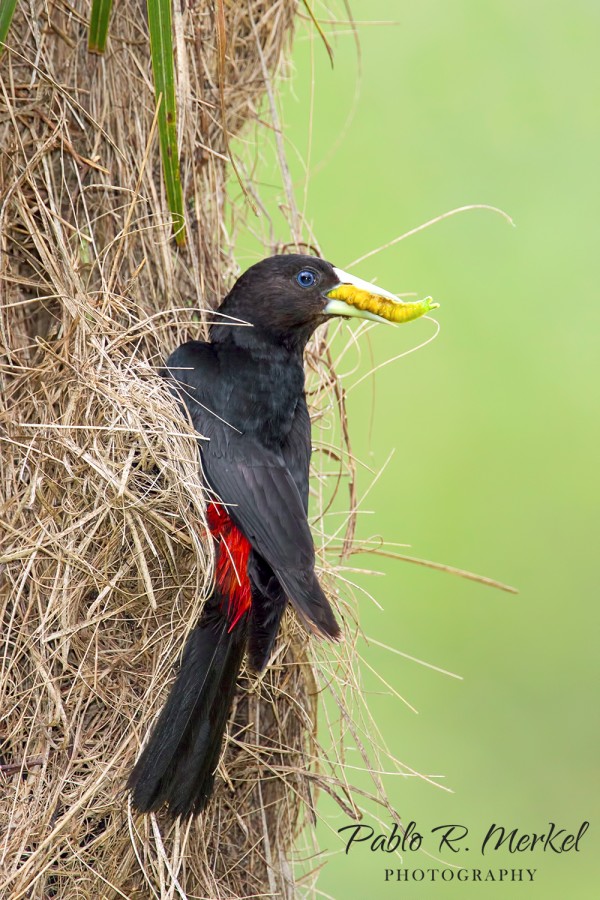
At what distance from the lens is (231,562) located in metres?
2.27

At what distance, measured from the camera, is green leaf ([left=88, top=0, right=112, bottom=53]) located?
2273mm

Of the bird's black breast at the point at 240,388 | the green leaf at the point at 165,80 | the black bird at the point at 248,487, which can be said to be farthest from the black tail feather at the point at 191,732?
the green leaf at the point at 165,80

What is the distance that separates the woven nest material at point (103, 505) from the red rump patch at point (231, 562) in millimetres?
90

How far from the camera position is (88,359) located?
2.20 metres

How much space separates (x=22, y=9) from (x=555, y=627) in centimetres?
365

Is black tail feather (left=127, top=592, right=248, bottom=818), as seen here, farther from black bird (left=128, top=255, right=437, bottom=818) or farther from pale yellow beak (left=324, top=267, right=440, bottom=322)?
pale yellow beak (left=324, top=267, right=440, bottom=322)

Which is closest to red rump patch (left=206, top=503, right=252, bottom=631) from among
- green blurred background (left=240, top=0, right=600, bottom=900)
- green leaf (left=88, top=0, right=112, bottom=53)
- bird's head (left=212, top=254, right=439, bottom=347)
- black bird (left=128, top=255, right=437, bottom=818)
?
black bird (left=128, top=255, right=437, bottom=818)

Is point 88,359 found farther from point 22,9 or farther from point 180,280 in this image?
point 22,9

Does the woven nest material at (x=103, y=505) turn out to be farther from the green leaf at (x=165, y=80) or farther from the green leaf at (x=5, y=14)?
the green leaf at (x=5, y=14)

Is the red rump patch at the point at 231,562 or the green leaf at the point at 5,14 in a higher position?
the green leaf at the point at 5,14

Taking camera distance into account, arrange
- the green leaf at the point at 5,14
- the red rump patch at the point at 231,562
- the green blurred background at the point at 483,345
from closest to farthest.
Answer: the green leaf at the point at 5,14, the red rump patch at the point at 231,562, the green blurred background at the point at 483,345

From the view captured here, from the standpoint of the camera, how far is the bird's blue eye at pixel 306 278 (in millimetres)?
2531

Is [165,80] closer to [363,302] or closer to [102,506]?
[363,302]

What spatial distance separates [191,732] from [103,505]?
1.49 ft
